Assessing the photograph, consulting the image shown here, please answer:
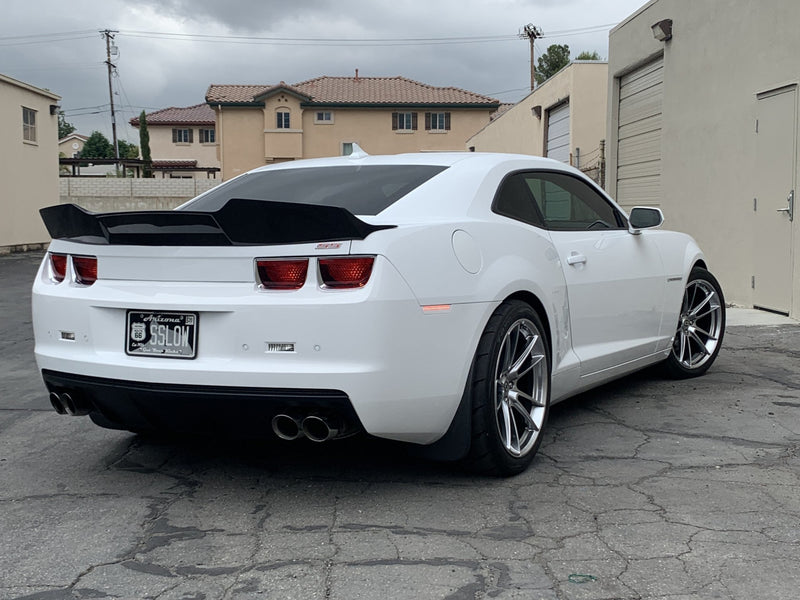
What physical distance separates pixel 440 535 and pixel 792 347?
524 cm

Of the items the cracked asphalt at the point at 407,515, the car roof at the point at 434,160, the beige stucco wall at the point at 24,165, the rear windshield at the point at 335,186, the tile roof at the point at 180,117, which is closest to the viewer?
the cracked asphalt at the point at 407,515

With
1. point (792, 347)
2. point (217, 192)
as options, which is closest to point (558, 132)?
point (792, 347)

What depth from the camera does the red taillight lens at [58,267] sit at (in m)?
3.84

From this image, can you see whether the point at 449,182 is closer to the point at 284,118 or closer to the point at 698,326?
the point at 698,326

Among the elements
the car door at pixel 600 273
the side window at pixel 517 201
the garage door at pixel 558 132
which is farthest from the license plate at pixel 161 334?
the garage door at pixel 558 132

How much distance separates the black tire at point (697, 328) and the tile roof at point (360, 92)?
47.2m

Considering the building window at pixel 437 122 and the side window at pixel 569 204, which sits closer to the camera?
the side window at pixel 569 204

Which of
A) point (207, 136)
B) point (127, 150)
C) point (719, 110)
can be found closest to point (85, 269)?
point (719, 110)

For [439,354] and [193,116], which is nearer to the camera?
[439,354]

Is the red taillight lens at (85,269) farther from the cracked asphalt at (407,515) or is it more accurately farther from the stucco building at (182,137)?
the stucco building at (182,137)

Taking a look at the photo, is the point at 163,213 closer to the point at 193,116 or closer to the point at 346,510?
the point at 346,510

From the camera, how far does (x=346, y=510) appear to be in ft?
11.4

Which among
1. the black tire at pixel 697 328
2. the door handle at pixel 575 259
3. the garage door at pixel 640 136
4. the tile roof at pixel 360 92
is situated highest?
the tile roof at pixel 360 92

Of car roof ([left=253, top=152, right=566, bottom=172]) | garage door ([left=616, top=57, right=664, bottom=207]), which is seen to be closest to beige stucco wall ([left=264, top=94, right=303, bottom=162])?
garage door ([left=616, top=57, right=664, bottom=207])
